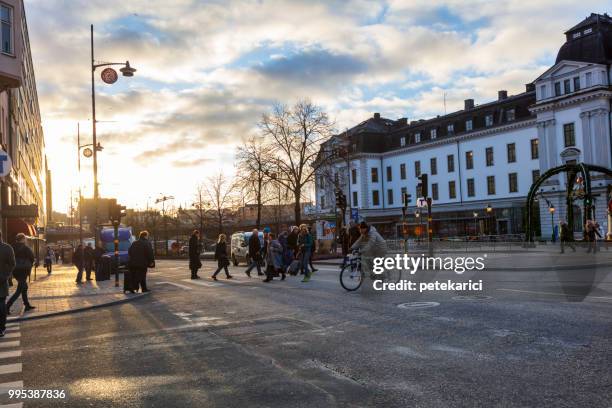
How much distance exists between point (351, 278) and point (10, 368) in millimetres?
8790

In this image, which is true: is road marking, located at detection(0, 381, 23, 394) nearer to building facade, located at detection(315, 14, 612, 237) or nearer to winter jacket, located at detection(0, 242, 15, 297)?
winter jacket, located at detection(0, 242, 15, 297)

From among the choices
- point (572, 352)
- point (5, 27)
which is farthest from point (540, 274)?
point (5, 27)

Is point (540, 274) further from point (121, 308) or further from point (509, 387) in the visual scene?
point (509, 387)

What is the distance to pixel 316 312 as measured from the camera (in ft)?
36.1

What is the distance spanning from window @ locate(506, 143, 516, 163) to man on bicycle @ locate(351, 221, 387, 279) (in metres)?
56.3

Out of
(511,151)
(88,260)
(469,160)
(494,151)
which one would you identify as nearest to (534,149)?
(511,151)

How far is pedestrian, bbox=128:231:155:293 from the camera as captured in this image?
17.3 metres

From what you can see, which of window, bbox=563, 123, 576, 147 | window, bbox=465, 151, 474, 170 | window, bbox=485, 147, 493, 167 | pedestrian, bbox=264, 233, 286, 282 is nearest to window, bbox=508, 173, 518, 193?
window, bbox=485, 147, 493, 167

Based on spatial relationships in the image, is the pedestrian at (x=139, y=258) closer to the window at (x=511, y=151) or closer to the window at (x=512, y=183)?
the window at (x=512, y=183)

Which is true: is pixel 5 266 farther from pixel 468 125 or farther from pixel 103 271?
pixel 468 125

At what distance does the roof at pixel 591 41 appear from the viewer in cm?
5512

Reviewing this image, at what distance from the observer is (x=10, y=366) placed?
7.48 meters

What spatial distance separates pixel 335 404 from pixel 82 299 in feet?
43.2

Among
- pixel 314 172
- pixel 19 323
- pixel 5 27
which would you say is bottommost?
pixel 19 323
